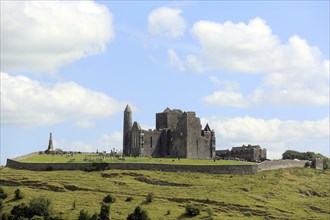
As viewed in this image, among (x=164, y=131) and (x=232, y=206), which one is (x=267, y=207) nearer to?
(x=232, y=206)

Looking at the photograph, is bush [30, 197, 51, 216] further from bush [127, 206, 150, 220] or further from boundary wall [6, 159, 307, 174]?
boundary wall [6, 159, 307, 174]

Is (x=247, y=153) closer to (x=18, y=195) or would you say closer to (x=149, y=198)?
(x=149, y=198)

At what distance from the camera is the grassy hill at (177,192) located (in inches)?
4710

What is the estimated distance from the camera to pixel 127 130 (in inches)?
6294

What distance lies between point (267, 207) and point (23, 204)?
4180 cm

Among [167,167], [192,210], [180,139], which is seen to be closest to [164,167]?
[167,167]

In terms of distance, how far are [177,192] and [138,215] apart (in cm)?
1734

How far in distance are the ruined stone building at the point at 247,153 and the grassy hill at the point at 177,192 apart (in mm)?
16539

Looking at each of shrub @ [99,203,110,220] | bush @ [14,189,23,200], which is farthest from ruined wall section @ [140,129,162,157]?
shrub @ [99,203,110,220]

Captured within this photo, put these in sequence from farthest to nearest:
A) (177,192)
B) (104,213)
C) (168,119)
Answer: (168,119) → (177,192) → (104,213)

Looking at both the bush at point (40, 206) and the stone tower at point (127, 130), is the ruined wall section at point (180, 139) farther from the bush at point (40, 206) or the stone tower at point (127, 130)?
the bush at point (40, 206)

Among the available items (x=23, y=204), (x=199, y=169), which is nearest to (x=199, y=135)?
(x=199, y=169)

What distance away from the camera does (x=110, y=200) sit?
A: 398 feet

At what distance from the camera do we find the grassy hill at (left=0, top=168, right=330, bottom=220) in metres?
120
